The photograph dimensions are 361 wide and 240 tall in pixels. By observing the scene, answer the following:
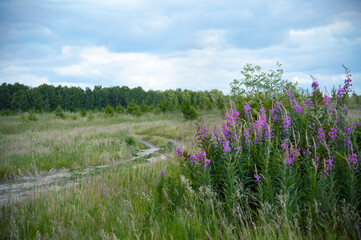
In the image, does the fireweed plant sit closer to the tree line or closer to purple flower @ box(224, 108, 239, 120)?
purple flower @ box(224, 108, 239, 120)

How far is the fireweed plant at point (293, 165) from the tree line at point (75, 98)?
3294 centimetres

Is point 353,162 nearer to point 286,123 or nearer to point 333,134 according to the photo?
point 333,134

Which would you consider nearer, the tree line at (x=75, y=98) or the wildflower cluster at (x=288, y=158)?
the wildflower cluster at (x=288, y=158)

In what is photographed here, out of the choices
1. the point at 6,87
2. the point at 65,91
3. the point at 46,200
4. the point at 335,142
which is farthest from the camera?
the point at 65,91

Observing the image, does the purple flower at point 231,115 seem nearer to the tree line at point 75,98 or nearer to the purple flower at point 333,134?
the purple flower at point 333,134

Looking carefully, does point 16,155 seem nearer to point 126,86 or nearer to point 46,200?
point 46,200

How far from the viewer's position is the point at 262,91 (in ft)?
27.7

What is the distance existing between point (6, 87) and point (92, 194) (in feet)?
173

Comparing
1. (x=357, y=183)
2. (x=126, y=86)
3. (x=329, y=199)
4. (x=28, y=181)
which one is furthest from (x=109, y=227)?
(x=126, y=86)

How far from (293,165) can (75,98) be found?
211ft

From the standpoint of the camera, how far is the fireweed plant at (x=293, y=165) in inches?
95.7

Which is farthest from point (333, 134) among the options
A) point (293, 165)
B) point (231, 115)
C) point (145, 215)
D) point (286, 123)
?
point (145, 215)

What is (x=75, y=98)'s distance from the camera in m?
59.8

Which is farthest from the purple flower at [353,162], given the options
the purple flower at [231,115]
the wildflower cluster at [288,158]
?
the purple flower at [231,115]
